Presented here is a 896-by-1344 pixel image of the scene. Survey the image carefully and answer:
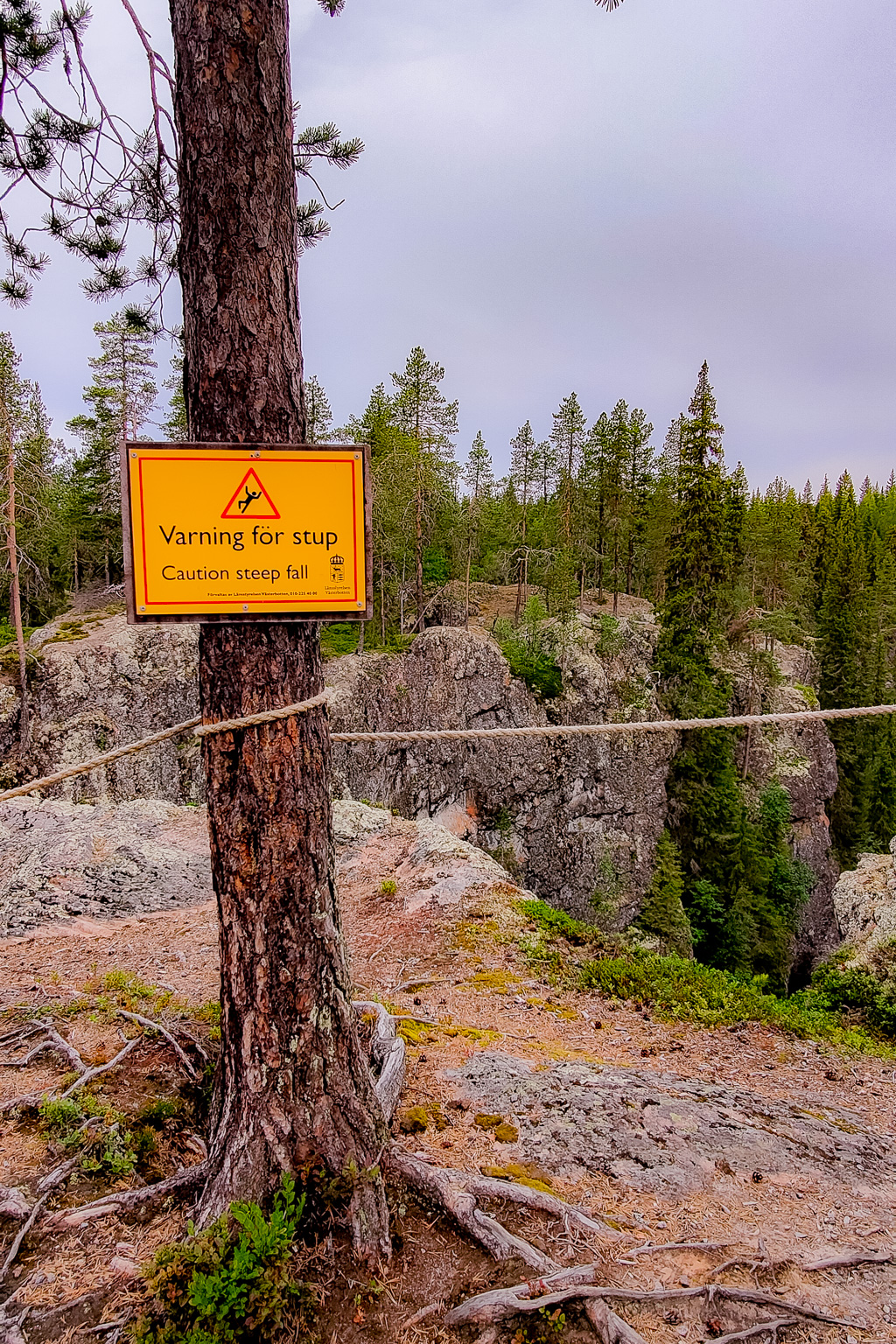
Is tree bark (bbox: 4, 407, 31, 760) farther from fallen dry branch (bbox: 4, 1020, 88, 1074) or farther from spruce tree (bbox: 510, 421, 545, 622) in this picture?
spruce tree (bbox: 510, 421, 545, 622)

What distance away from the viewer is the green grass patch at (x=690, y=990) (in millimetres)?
4648

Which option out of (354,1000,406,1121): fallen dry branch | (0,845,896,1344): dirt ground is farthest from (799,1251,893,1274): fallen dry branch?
(354,1000,406,1121): fallen dry branch

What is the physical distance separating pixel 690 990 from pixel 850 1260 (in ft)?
9.24

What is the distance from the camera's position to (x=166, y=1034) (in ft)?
11.0

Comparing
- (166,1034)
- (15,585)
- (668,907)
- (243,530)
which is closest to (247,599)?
(243,530)

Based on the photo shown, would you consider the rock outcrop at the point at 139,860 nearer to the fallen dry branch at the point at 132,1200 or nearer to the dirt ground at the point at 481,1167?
the dirt ground at the point at 481,1167

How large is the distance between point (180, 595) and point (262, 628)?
284 millimetres

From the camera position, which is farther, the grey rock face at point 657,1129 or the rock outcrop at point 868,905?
the rock outcrop at point 868,905

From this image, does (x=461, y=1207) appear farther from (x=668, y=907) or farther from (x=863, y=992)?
(x=668, y=907)

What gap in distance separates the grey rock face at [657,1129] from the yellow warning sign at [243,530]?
2455 millimetres

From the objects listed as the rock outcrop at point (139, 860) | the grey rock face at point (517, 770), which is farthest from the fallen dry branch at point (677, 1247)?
the grey rock face at point (517, 770)

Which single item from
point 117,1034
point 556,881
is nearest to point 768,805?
point 556,881

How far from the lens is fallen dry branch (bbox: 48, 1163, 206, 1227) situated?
2.24 meters

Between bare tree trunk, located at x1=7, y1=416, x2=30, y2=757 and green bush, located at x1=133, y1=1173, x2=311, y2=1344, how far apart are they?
18890 millimetres
